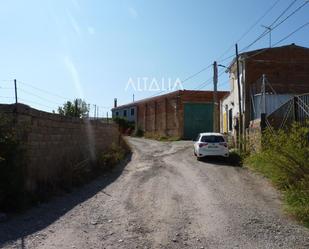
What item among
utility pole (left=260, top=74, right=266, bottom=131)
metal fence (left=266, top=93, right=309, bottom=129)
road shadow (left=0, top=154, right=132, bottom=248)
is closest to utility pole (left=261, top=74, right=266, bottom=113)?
utility pole (left=260, top=74, right=266, bottom=131)

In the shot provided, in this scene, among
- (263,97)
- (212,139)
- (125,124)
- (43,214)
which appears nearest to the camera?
(43,214)

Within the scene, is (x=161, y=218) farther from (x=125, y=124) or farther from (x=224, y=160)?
(x=125, y=124)

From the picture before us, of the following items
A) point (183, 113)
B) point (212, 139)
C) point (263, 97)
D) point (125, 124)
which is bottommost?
point (212, 139)

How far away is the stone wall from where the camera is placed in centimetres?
1180

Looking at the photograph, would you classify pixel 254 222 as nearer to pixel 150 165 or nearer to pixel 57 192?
pixel 57 192

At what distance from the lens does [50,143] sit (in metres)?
14.3

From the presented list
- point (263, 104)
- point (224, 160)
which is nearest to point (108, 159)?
point (224, 160)

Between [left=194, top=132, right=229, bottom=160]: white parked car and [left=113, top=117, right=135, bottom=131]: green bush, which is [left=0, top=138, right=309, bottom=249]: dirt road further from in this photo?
[left=113, top=117, right=135, bottom=131]: green bush

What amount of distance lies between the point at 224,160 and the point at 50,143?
12.3 meters

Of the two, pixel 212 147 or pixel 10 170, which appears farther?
pixel 212 147

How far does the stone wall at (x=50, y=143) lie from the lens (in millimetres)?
11799

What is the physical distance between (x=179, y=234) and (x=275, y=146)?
4.51 m

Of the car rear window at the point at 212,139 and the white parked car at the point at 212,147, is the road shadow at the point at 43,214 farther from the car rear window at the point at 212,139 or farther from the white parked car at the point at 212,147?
the car rear window at the point at 212,139

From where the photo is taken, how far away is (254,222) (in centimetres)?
976
